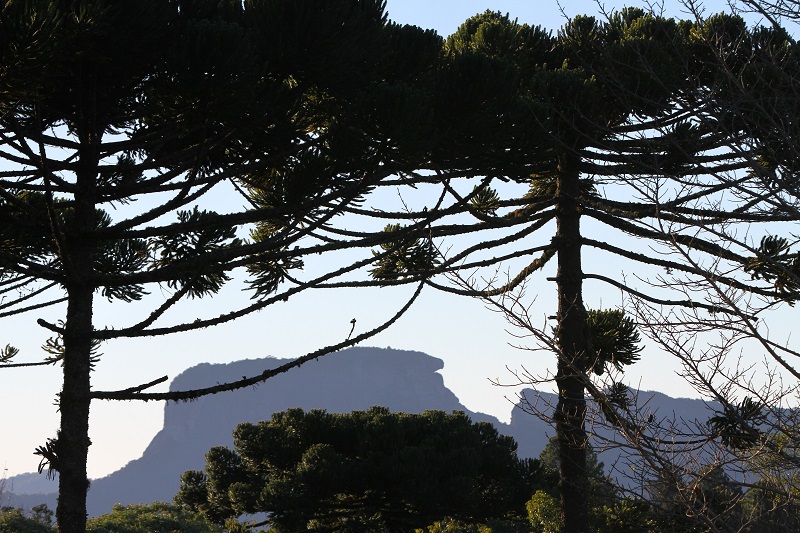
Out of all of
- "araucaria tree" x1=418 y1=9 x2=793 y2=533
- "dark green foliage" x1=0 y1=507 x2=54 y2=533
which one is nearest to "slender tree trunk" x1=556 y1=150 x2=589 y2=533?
"araucaria tree" x1=418 y1=9 x2=793 y2=533

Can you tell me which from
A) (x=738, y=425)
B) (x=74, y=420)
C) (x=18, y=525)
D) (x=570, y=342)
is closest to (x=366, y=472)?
(x=18, y=525)

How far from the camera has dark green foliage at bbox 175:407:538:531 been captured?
Result: 14500 mm

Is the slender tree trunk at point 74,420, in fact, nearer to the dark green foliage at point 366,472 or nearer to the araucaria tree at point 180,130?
the araucaria tree at point 180,130

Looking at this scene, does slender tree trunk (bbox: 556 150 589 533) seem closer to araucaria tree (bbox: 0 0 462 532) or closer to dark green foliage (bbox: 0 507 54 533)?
araucaria tree (bbox: 0 0 462 532)

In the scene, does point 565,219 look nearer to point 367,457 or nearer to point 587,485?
point 587,485

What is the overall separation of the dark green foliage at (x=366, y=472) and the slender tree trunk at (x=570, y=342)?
4637 mm

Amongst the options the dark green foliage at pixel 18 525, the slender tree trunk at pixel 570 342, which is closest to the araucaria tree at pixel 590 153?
the slender tree trunk at pixel 570 342

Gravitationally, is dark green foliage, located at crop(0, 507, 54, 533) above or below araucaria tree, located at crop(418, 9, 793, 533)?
below

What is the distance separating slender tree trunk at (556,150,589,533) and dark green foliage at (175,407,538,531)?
183 inches

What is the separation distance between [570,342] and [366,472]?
5753 mm

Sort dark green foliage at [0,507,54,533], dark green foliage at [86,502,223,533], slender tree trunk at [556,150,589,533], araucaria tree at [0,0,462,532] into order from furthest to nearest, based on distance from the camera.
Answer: dark green foliage at [86,502,223,533] < dark green foliage at [0,507,54,533] < slender tree trunk at [556,150,589,533] < araucaria tree at [0,0,462,532]

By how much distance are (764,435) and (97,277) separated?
507 centimetres

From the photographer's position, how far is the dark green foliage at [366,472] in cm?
1450

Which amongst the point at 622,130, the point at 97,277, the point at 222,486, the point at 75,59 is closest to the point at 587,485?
the point at 622,130
